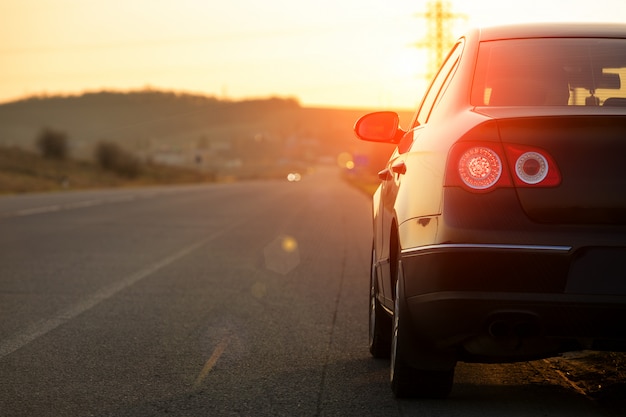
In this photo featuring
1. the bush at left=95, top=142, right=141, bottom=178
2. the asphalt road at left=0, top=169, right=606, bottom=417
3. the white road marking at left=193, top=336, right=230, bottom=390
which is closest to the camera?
the asphalt road at left=0, top=169, right=606, bottom=417

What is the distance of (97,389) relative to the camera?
16.5 ft

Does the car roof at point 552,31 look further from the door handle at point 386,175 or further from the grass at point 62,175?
the grass at point 62,175

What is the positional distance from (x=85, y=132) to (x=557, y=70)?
196 metres

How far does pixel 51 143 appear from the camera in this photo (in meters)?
88.8

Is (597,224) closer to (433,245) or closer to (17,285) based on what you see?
(433,245)

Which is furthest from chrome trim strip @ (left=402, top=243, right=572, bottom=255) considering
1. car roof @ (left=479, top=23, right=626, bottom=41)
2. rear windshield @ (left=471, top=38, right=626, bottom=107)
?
car roof @ (left=479, top=23, right=626, bottom=41)

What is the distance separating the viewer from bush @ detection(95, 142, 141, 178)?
304 ft

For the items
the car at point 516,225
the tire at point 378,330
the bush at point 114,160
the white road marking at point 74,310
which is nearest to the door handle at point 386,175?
the tire at point 378,330

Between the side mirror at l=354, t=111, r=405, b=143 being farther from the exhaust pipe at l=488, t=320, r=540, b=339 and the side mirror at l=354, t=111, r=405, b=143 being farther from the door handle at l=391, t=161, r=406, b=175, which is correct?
the exhaust pipe at l=488, t=320, r=540, b=339

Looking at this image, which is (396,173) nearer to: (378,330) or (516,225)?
(378,330)

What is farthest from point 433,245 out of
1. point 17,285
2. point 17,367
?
point 17,285

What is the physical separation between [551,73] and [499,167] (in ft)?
2.72

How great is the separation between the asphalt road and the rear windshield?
1415 mm

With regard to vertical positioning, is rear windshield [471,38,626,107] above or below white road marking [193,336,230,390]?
above
